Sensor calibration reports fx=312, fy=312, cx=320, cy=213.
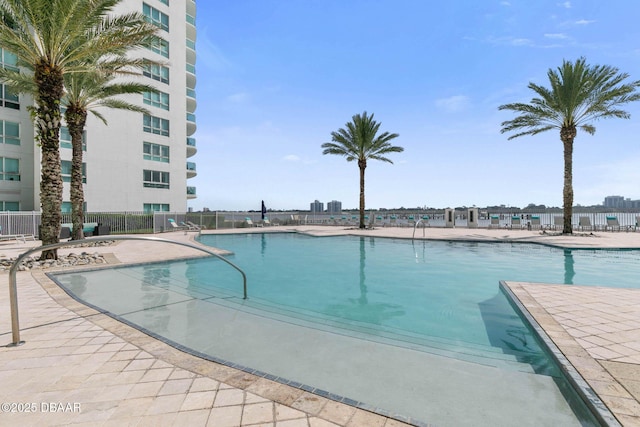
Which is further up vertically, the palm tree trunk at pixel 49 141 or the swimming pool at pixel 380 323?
the palm tree trunk at pixel 49 141

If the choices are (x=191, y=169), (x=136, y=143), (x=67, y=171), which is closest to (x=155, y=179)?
(x=136, y=143)

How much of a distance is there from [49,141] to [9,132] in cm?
1806

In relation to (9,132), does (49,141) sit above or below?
below

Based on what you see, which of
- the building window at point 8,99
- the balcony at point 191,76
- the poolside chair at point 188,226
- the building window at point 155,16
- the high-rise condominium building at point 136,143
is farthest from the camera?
the balcony at point 191,76

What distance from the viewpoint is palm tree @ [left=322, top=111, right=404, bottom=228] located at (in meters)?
27.5

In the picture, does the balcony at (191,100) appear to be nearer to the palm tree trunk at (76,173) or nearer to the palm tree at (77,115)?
the palm tree at (77,115)

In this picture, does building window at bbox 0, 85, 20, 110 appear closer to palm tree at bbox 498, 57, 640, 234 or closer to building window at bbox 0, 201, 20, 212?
building window at bbox 0, 201, 20, 212

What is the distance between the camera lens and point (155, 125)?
29.3m

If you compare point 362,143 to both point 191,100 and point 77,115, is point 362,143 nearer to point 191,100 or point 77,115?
point 77,115

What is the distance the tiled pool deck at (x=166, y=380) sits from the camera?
251 centimetres

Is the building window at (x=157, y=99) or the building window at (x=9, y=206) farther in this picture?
the building window at (x=157, y=99)

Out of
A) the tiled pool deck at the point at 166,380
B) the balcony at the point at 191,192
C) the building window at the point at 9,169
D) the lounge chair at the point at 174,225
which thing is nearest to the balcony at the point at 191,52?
the balcony at the point at 191,192

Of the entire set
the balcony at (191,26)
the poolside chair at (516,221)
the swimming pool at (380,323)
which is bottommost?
the swimming pool at (380,323)

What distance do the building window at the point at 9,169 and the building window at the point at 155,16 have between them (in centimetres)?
1604
